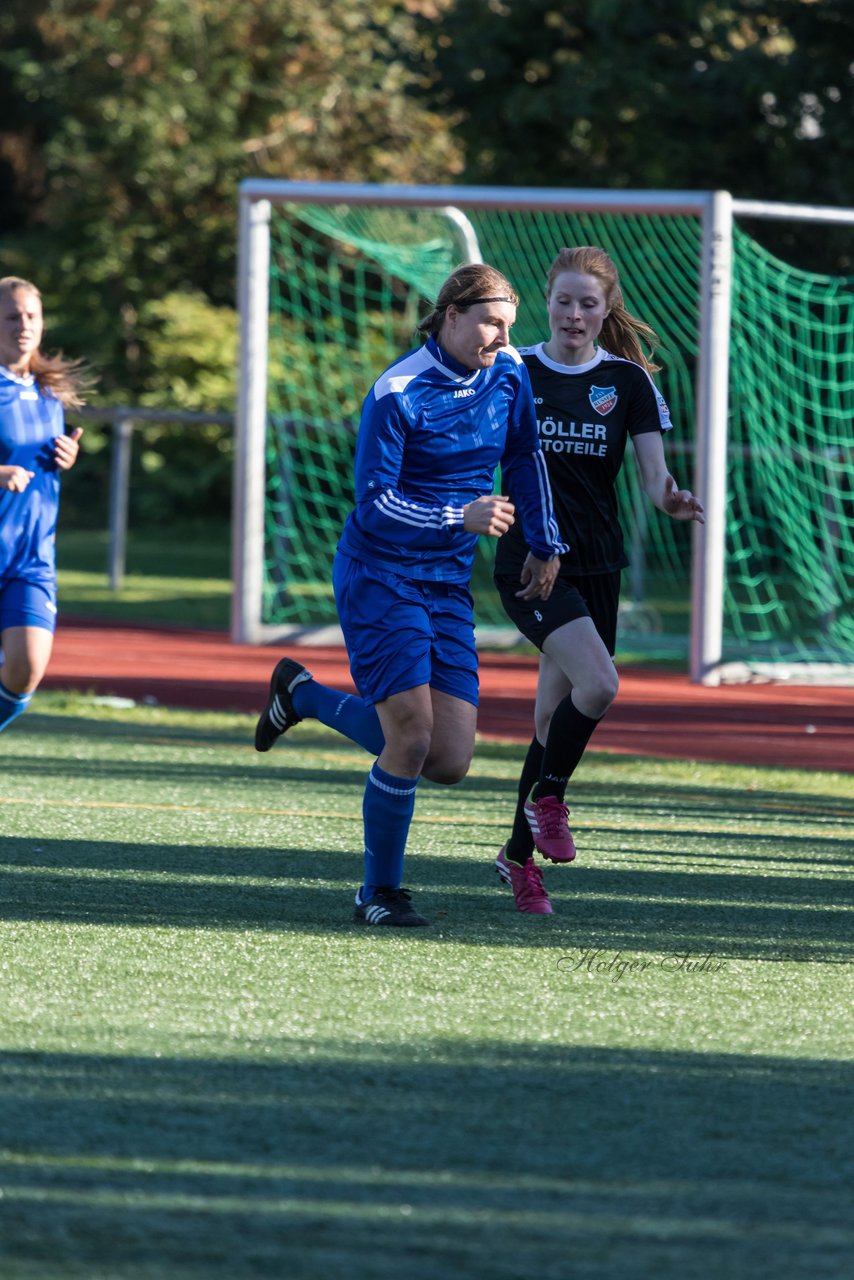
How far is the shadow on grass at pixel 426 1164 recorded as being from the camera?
8.99ft

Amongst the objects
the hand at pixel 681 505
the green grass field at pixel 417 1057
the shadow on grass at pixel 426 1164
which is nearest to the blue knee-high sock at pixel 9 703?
the green grass field at pixel 417 1057

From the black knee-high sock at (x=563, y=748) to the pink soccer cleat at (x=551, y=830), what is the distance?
4 centimetres

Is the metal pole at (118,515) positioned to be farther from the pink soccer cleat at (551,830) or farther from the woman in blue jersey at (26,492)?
the pink soccer cleat at (551,830)

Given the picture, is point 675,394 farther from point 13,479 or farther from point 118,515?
point 13,479

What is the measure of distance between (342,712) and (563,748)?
662 millimetres

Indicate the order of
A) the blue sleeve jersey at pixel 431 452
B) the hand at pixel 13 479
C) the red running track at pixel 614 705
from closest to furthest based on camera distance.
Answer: the blue sleeve jersey at pixel 431 452 → the hand at pixel 13 479 → the red running track at pixel 614 705

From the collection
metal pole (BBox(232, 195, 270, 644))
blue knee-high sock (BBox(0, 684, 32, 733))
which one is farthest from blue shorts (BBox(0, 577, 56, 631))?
metal pole (BBox(232, 195, 270, 644))

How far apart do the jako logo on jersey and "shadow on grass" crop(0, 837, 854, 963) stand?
142 centimetres

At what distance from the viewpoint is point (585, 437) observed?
225 inches

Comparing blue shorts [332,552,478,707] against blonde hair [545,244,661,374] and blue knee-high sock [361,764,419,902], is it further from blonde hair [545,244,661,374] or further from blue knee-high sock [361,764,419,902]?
blonde hair [545,244,661,374]

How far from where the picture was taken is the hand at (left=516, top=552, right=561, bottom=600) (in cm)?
541

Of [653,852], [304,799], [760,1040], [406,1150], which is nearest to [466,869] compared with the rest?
[653,852]

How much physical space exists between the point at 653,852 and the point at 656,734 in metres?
3.96

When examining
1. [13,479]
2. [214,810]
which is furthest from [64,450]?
[214,810]
